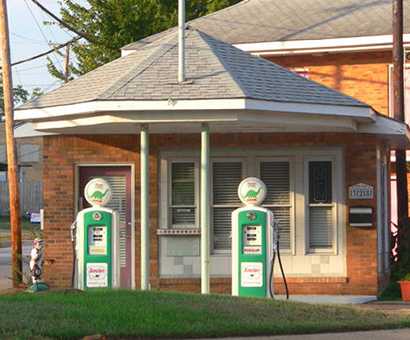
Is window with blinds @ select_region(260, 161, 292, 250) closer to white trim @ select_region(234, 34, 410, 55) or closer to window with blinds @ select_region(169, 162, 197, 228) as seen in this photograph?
window with blinds @ select_region(169, 162, 197, 228)

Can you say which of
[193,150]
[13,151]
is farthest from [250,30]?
[193,150]

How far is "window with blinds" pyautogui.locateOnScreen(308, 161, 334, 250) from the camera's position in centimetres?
1670

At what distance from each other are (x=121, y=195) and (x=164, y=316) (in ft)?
20.3

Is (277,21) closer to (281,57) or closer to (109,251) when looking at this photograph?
(281,57)

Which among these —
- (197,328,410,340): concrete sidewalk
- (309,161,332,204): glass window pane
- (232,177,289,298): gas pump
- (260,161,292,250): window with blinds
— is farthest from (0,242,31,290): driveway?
(197,328,410,340): concrete sidewalk

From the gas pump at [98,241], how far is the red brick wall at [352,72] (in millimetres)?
11114

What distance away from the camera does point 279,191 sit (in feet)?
55.2

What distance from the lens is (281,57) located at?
81.2ft

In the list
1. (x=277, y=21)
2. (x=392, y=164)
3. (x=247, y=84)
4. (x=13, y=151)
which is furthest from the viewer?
(x=277, y=21)

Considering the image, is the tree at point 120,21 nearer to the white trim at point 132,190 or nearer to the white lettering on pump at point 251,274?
the white trim at point 132,190

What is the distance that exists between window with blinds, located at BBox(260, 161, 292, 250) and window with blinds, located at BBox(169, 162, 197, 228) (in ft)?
4.05

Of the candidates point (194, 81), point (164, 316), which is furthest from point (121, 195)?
point (164, 316)

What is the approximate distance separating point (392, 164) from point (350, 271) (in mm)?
8412

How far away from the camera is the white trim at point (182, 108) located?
13883 millimetres
